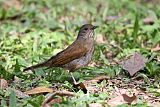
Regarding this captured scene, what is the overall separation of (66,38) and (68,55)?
2335 millimetres

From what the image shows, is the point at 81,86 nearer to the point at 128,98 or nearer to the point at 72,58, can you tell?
the point at 128,98

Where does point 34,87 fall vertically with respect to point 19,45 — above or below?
below

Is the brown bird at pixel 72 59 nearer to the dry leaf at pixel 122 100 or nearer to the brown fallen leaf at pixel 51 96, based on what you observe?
the brown fallen leaf at pixel 51 96

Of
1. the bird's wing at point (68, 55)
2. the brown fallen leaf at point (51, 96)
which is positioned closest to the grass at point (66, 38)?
the brown fallen leaf at point (51, 96)

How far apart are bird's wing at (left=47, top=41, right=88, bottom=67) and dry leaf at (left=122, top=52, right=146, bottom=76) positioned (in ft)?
1.86

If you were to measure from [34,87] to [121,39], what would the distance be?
2.98 m

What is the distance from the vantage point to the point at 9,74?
7270 millimetres

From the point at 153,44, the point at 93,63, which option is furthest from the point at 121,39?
the point at 93,63

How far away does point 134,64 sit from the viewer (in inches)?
290

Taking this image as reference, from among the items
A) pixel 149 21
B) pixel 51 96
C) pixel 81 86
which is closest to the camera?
pixel 51 96

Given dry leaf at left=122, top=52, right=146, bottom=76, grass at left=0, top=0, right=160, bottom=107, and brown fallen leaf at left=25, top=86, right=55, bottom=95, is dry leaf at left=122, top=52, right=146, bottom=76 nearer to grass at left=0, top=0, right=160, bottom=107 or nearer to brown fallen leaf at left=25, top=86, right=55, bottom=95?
grass at left=0, top=0, right=160, bottom=107

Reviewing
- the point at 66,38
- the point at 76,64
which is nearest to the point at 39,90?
the point at 76,64

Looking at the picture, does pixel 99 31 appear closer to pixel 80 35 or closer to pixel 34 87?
pixel 80 35

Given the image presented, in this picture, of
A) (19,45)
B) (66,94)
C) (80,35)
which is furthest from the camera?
(19,45)
